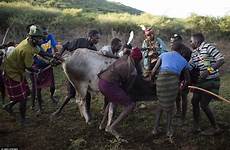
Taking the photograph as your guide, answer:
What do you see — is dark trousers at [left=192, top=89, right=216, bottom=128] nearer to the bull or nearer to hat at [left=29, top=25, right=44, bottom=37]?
the bull

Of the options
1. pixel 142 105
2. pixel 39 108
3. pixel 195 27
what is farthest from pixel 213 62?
pixel 195 27

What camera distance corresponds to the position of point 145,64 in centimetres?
822

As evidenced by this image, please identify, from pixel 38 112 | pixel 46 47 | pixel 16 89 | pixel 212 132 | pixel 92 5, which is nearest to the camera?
pixel 212 132

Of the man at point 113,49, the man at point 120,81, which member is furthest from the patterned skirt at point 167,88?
the man at point 113,49

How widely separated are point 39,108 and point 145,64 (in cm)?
261

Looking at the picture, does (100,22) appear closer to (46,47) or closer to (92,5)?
(46,47)

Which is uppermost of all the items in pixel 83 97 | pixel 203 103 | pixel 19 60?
pixel 19 60

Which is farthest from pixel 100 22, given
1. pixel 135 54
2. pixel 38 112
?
pixel 135 54

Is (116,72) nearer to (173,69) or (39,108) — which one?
(173,69)

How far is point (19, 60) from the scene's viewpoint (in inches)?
282

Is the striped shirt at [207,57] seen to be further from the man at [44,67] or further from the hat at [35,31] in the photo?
the man at [44,67]

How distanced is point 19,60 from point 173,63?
2915 millimetres

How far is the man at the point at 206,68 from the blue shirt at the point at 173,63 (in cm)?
39

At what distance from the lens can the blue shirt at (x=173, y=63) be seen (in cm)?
647
